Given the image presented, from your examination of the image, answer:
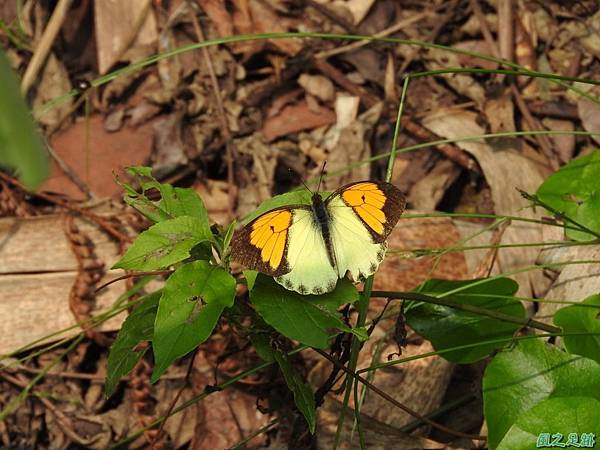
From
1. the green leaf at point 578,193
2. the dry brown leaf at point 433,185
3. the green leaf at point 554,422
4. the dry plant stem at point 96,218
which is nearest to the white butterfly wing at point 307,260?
the green leaf at point 554,422

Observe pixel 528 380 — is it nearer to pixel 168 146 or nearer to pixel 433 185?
pixel 433 185

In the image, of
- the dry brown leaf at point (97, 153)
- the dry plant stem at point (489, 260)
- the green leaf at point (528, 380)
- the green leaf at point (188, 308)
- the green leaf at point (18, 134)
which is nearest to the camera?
the green leaf at point (18, 134)

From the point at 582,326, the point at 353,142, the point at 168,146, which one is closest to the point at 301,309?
the point at 582,326

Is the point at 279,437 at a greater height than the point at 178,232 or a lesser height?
lesser

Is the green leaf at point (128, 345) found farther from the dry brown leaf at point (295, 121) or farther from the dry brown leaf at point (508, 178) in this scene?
the dry brown leaf at point (295, 121)

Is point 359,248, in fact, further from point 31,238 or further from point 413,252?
point 31,238

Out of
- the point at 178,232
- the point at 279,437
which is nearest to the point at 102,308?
the point at 279,437

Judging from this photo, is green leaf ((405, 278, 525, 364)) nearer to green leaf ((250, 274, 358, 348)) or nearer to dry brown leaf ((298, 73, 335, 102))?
Answer: green leaf ((250, 274, 358, 348))
